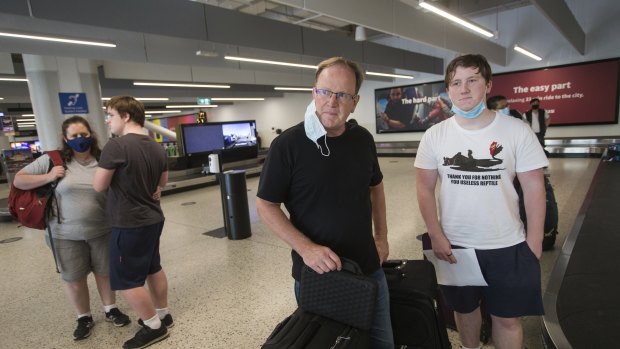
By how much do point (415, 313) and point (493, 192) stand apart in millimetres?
605

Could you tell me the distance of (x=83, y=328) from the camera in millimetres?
2410

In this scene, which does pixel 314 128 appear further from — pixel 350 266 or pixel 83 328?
pixel 83 328

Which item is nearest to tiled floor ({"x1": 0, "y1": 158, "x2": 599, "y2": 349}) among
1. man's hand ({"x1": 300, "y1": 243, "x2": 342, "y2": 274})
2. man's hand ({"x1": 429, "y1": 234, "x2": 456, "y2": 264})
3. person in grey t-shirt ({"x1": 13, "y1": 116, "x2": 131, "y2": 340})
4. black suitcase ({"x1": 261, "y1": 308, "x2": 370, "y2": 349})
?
person in grey t-shirt ({"x1": 13, "y1": 116, "x2": 131, "y2": 340})

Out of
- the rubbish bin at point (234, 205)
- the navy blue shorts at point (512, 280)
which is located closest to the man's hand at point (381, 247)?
the navy blue shorts at point (512, 280)

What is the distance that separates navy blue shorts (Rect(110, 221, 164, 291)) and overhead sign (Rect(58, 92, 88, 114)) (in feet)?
21.8

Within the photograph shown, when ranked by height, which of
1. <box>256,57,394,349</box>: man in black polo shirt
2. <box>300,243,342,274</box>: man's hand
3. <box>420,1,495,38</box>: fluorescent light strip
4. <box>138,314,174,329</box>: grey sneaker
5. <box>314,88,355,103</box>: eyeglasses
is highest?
<box>420,1,495,38</box>: fluorescent light strip

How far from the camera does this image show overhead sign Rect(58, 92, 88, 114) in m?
7.15

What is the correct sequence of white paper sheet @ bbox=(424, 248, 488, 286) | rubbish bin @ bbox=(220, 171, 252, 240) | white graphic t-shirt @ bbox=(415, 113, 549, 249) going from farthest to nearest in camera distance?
rubbish bin @ bbox=(220, 171, 252, 240), white paper sheet @ bbox=(424, 248, 488, 286), white graphic t-shirt @ bbox=(415, 113, 549, 249)

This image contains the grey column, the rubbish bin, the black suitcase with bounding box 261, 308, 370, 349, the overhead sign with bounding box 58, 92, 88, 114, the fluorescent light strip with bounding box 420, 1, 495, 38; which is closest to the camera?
the black suitcase with bounding box 261, 308, 370, 349

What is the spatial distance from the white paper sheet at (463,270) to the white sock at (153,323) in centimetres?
187

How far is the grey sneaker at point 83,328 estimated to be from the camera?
238 cm

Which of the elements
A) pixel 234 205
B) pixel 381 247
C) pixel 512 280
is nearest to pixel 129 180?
pixel 381 247

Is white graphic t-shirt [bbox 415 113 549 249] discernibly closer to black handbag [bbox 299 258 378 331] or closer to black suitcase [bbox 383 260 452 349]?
black suitcase [bbox 383 260 452 349]

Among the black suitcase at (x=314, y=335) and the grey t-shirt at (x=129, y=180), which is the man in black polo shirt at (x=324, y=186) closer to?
the black suitcase at (x=314, y=335)
